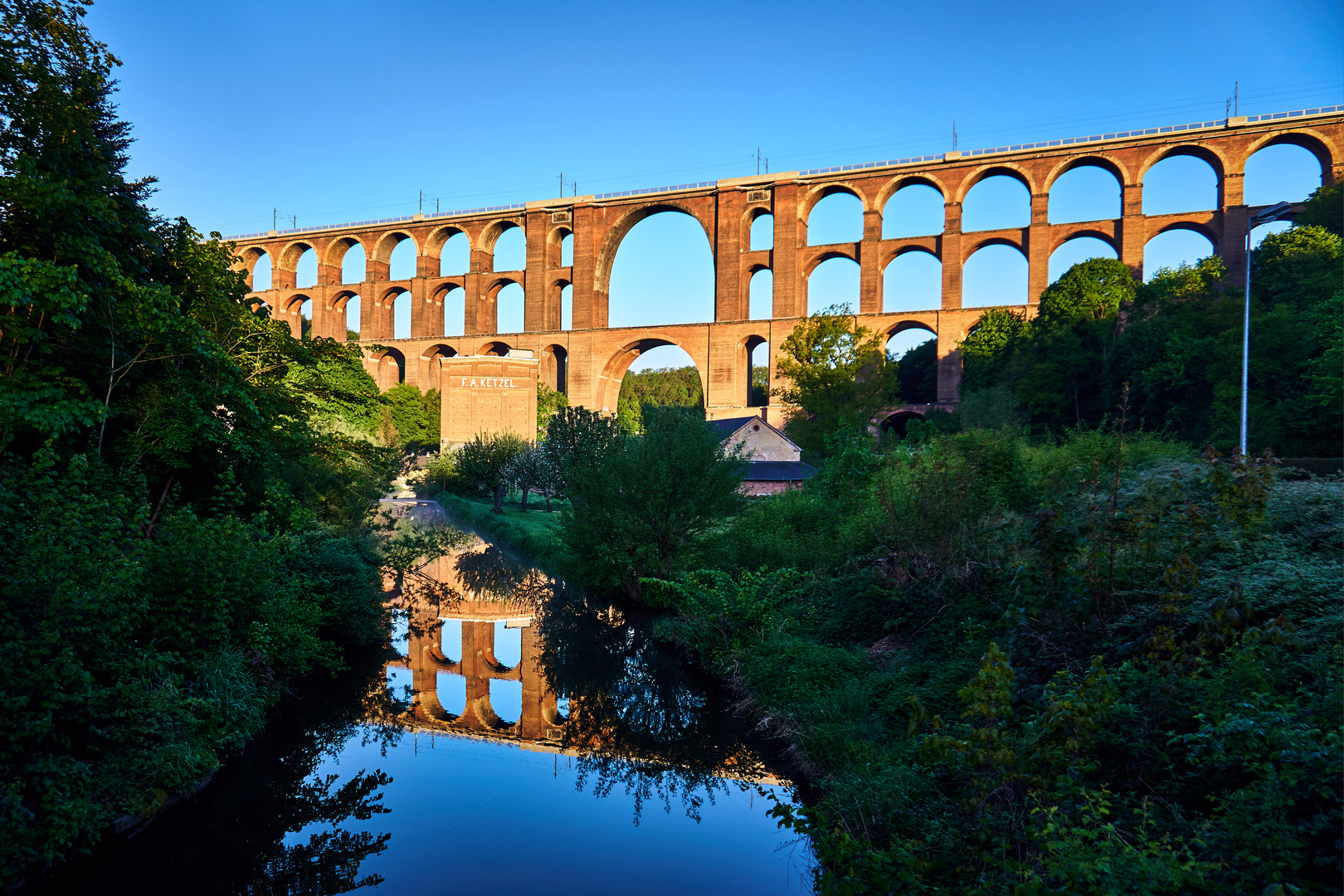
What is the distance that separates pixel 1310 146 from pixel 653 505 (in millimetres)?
38555

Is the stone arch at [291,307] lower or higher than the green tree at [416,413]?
higher

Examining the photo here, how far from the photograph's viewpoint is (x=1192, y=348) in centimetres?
2155

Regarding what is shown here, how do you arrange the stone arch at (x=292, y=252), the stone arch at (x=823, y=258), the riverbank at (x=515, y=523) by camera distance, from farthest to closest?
the stone arch at (x=292, y=252)
the stone arch at (x=823, y=258)
the riverbank at (x=515, y=523)

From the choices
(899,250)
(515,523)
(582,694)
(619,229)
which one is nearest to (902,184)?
(899,250)

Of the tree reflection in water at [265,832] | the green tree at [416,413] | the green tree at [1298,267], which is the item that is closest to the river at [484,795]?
the tree reflection in water at [265,832]

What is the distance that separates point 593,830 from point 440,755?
2246 mm

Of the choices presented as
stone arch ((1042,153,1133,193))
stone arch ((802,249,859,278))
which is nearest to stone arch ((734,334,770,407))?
stone arch ((802,249,859,278))

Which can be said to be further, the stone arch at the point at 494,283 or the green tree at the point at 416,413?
the stone arch at the point at 494,283

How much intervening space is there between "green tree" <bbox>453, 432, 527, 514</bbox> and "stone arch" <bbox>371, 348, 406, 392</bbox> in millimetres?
21589

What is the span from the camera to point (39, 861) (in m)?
4.83

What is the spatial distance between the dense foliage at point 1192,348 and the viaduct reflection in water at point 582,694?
1478 centimetres

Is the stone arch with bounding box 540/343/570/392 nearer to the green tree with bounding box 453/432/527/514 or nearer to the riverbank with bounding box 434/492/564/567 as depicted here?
the riverbank with bounding box 434/492/564/567

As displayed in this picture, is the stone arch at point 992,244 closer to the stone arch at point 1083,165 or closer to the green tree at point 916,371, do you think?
the stone arch at point 1083,165

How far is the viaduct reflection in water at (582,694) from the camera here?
7621mm
